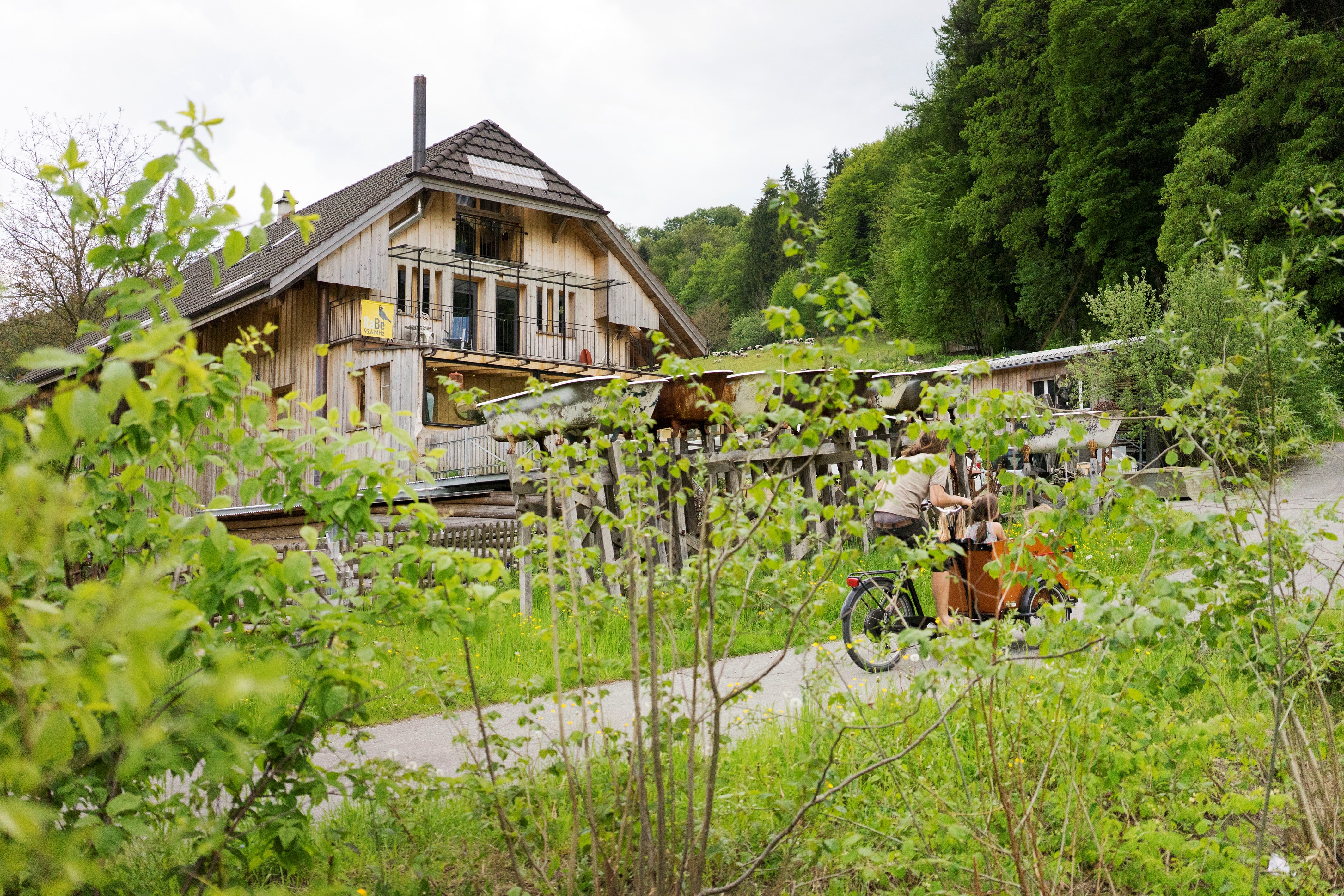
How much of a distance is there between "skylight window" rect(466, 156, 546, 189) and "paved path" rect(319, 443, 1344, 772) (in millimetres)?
17112

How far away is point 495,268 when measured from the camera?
76.0 feet

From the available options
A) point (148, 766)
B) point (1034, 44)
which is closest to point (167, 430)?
point (148, 766)

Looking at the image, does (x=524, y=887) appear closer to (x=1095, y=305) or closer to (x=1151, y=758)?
(x=1151, y=758)

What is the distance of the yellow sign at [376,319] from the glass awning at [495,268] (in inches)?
44.4

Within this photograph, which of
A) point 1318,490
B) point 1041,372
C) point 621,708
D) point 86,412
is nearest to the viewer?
point 86,412

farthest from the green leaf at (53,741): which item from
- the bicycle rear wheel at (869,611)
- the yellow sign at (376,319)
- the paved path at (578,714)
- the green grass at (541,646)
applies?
the yellow sign at (376,319)

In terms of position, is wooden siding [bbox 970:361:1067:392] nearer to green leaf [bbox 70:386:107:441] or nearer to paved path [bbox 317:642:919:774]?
paved path [bbox 317:642:919:774]

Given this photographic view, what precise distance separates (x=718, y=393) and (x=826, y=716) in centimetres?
550

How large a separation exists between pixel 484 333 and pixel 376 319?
306 centimetres

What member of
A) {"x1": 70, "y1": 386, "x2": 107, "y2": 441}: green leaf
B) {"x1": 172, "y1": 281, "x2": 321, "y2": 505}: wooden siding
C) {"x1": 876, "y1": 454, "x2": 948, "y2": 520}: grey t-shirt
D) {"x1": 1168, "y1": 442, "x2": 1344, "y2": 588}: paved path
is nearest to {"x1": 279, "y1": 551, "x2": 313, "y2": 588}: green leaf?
{"x1": 70, "y1": 386, "x2": 107, "y2": 441}: green leaf

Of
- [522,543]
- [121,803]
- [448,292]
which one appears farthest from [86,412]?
[448,292]

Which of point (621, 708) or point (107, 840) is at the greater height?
point (107, 840)

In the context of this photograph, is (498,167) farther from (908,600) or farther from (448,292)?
(908,600)

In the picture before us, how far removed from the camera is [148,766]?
2.05m
